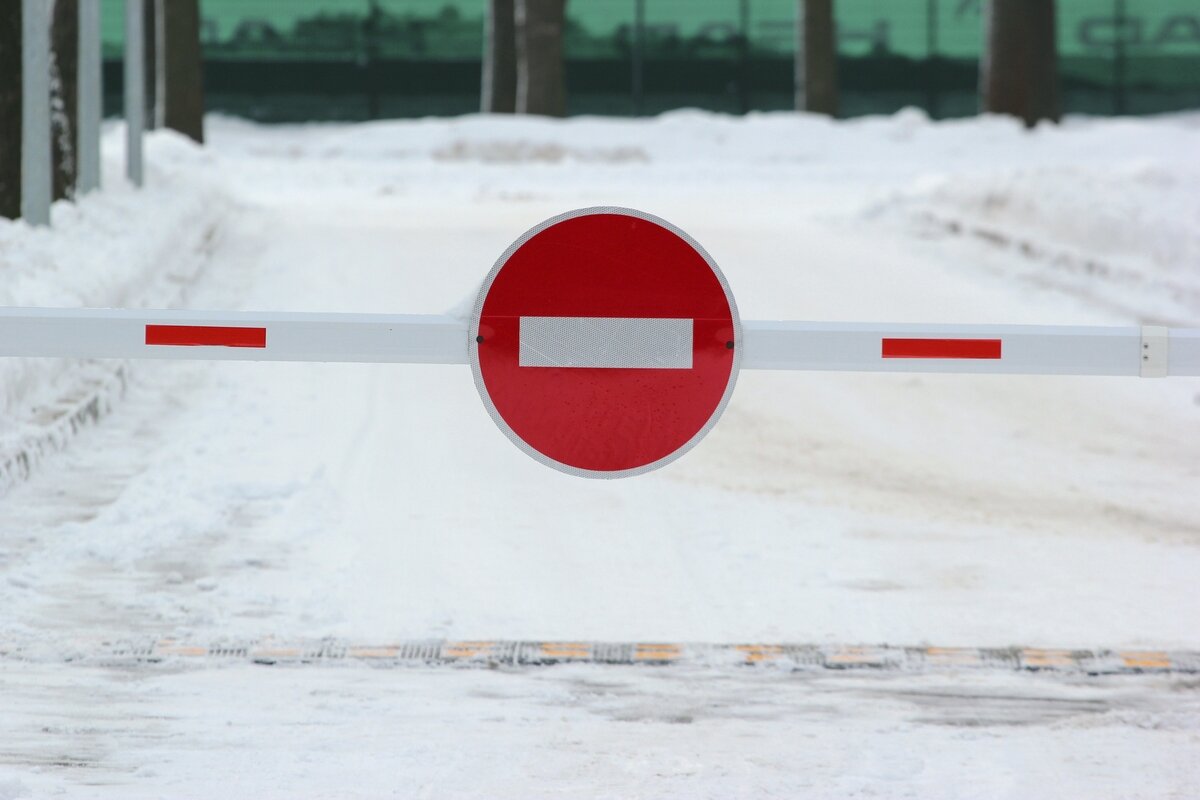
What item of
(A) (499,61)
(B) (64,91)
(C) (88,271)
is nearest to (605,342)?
(C) (88,271)

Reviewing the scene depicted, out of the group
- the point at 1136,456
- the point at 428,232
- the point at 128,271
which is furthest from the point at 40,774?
the point at 428,232

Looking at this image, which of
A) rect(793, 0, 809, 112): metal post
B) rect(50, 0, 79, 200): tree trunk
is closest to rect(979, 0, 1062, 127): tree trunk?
rect(793, 0, 809, 112): metal post

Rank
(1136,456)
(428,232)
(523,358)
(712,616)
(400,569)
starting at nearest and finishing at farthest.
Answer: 1. (523,358)
2. (712,616)
3. (400,569)
4. (1136,456)
5. (428,232)

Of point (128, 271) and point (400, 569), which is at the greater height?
point (128, 271)

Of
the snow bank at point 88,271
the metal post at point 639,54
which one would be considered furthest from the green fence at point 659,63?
the snow bank at point 88,271

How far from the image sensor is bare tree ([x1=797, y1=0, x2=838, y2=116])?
117 ft

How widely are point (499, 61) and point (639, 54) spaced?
6104 millimetres

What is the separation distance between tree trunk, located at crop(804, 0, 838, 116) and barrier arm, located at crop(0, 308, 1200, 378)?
31.3 meters

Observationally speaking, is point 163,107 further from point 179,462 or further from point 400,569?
point 400,569

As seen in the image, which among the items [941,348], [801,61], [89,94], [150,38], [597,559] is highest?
[150,38]

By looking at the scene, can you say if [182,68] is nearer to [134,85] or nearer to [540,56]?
[540,56]

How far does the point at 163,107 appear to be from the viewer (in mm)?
31500

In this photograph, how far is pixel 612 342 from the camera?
4.97 metres

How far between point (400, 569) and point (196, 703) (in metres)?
1.67
